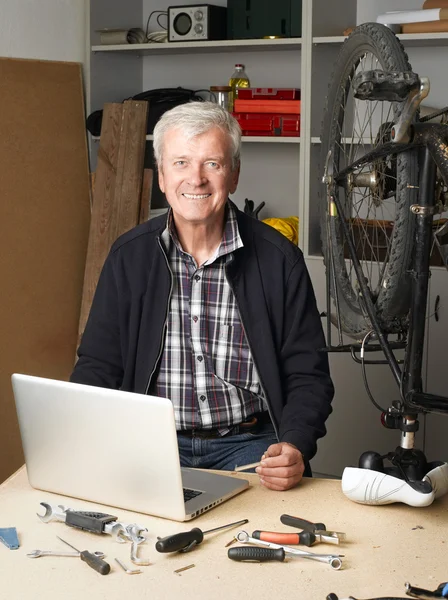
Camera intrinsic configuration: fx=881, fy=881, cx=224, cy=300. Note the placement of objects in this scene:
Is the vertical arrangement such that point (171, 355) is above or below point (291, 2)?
below

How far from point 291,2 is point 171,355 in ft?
6.17

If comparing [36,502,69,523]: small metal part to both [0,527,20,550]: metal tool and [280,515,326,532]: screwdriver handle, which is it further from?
[280,515,326,532]: screwdriver handle

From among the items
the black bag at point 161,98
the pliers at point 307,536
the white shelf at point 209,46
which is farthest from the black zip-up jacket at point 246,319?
the black bag at point 161,98

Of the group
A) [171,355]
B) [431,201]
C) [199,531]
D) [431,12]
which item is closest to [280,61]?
[431,12]

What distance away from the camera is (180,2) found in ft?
12.8

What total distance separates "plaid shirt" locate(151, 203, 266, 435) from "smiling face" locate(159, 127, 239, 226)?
9cm

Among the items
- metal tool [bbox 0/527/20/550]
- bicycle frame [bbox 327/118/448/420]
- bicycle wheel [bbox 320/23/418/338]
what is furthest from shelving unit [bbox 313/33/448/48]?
metal tool [bbox 0/527/20/550]

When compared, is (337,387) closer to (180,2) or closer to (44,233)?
(44,233)

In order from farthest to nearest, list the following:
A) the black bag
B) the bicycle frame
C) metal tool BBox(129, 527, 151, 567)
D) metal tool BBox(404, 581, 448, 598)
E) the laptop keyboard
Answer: the black bag < the laptop keyboard < the bicycle frame < metal tool BBox(129, 527, 151, 567) < metal tool BBox(404, 581, 448, 598)

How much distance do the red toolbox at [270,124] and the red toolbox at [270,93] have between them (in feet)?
0.21

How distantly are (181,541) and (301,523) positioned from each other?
208 mm

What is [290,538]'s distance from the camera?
1331 millimetres

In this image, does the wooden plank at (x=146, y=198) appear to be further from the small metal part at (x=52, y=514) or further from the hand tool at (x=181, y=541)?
the hand tool at (x=181, y=541)

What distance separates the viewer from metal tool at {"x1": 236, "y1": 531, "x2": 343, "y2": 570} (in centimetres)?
127
